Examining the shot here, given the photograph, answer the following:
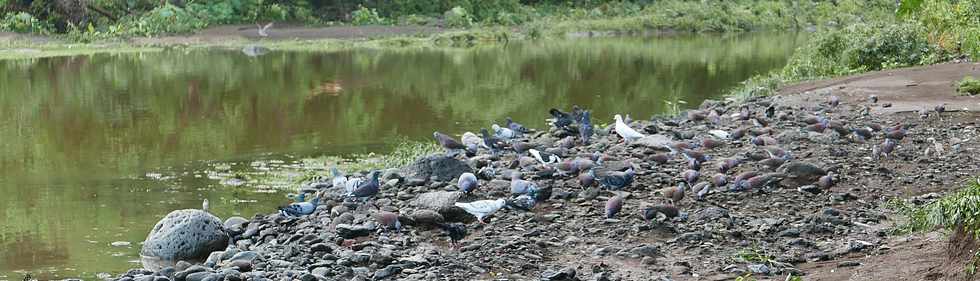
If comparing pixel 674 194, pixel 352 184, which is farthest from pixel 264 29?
pixel 674 194

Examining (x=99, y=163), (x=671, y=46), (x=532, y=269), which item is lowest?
(x=671, y=46)

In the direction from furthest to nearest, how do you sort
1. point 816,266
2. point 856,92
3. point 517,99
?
point 517,99, point 856,92, point 816,266

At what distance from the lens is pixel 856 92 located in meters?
17.2

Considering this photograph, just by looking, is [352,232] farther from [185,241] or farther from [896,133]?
[896,133]

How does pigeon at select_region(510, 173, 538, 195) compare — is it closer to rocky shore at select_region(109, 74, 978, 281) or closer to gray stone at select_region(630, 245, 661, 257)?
rocky shore at select_region(109, 74, 978, 281)

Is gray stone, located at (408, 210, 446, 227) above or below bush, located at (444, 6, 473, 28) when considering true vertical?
above

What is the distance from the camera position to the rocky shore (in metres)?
7.96

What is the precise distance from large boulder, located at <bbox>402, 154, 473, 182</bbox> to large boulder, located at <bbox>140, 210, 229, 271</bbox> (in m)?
1.90

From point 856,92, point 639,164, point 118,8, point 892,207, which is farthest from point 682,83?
point 118,8

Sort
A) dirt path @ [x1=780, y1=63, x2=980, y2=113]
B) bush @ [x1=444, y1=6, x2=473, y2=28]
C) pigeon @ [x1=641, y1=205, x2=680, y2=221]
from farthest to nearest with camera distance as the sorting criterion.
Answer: bush @ [x1=444, y1=6, x2=473, y2=28] < dirt path @ [x1=780, y1=63, x2=980, y2=113] < pigeon @ [x1=641, y1=205, x2=680, y2=221]

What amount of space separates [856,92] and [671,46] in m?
22.8

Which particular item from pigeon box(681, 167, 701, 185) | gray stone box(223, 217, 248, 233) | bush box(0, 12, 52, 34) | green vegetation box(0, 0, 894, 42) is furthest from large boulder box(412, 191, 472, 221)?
bush box(0, 12, 52, 34)

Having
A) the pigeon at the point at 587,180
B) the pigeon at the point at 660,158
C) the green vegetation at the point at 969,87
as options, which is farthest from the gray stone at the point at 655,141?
the green vegetation at the point at 969,87

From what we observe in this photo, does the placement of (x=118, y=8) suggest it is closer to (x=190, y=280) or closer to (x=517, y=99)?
(x=517, y=99)
